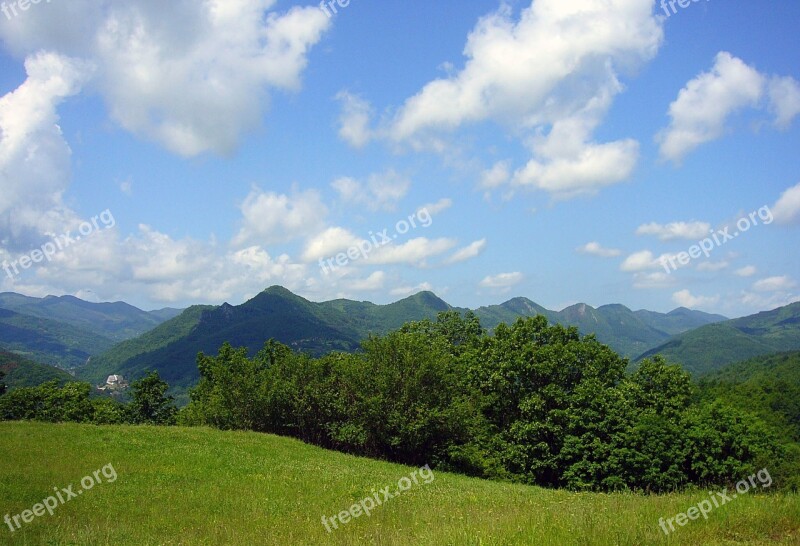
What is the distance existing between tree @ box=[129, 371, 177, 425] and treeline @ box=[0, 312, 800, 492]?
2606 centimetres

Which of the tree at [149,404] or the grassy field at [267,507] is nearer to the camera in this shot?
the grassy field at [267,507]

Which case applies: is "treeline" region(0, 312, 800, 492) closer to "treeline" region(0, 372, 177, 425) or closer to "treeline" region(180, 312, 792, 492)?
"treeline" region(180, 312, 792, 492)

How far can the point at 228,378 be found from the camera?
4759 centimetres

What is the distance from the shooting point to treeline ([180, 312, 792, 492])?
1604 inches

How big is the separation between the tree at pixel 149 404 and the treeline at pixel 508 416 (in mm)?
26194

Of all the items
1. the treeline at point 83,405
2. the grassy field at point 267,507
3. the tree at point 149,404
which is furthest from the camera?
the tree at point 149,404

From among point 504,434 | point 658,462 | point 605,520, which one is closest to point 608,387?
point 658,462

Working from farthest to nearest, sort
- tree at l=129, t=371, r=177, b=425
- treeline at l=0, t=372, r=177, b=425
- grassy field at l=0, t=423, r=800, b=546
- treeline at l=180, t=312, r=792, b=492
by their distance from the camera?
tree at l=129, t=371, r=177, b=425 → treeline at l=0, t=372, r=177, b=425 → treeline at l=180, t=312, r=792, b=492 → grassy field at l=0, t=423, r=800, b=546

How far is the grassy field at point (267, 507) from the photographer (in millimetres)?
9445

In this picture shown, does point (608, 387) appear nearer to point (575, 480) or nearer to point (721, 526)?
point (575, 480)

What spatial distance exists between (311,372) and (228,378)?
8955mm

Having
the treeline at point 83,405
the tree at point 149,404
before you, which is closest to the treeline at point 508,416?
the treeline at point 83,405

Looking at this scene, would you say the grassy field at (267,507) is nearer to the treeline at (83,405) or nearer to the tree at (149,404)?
the treeline at (83,405)

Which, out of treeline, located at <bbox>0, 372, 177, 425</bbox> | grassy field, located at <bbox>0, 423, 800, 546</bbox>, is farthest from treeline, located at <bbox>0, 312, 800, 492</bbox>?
treeline, located at <bbox>0, 372, 177, 425</bbox>
